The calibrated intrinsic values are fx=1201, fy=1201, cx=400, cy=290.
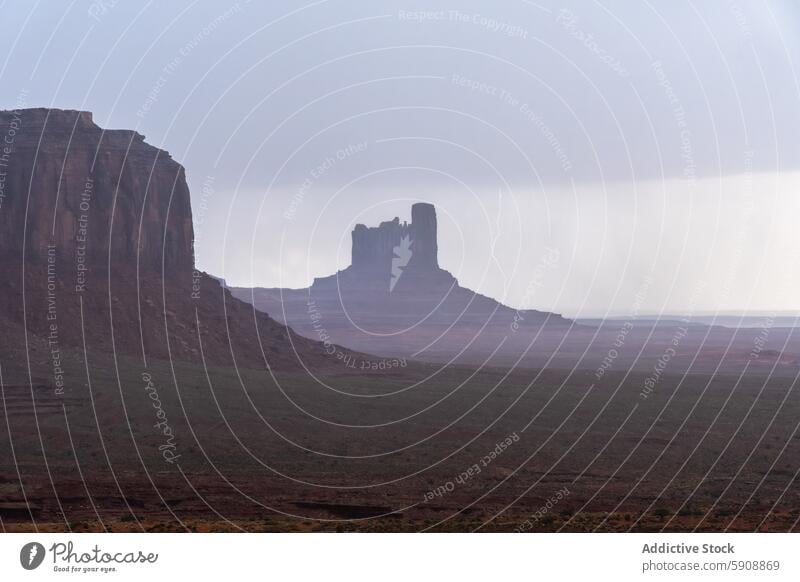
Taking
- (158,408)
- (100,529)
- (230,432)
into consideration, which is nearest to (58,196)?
(158,408)
